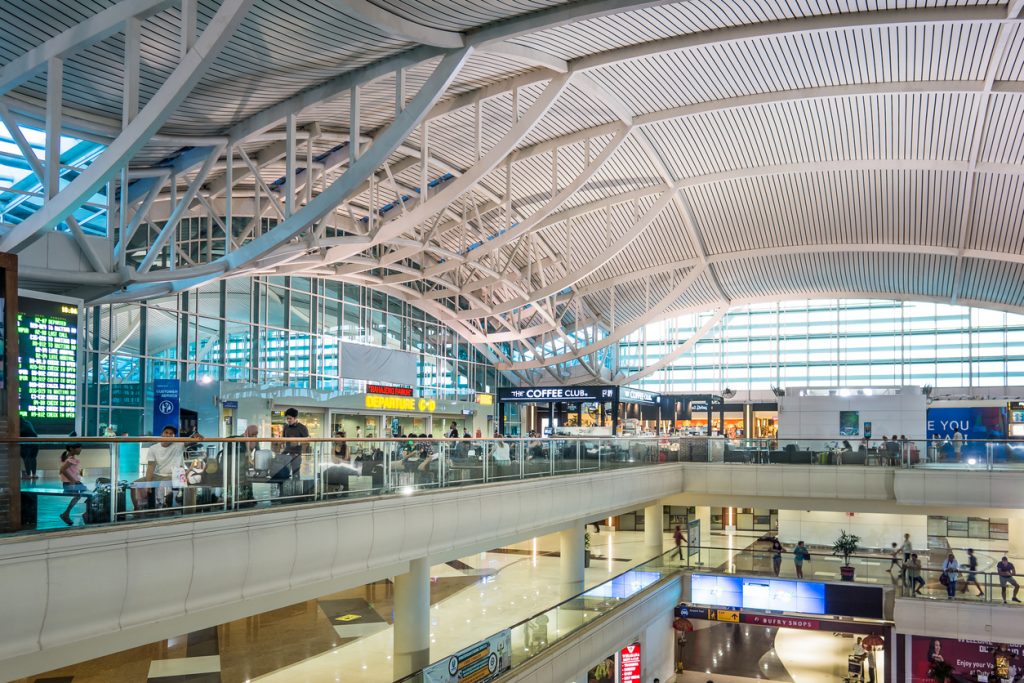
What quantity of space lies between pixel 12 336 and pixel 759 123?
23572 mm

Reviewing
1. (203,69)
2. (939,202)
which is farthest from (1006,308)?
(203,69)

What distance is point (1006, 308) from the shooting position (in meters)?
42.6

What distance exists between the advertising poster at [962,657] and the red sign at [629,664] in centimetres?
760

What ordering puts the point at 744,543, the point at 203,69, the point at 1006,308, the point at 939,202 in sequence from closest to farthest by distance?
the point at 203,69, the point at 939,202, the point at 744,543, the point at 1006,308

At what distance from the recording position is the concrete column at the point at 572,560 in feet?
78.5

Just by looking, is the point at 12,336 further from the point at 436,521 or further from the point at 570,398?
the point at 570,398

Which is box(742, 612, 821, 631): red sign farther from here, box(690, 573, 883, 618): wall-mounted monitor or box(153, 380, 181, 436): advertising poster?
box(153, 380, 181, 436): advertising poster

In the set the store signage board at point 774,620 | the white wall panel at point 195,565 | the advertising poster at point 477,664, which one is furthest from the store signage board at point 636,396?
the white wall panel at point 195,565

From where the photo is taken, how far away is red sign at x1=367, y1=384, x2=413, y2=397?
3878cm

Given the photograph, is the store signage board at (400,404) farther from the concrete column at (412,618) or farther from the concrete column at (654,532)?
the concrete column at (412,618)

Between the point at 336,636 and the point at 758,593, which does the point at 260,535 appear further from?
the point at 758,593

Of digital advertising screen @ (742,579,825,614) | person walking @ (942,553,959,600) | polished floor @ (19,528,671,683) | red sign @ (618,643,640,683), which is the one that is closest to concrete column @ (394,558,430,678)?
polished floor @ (19,528,671,683)

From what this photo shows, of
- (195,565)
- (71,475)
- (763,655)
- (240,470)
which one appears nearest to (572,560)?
(763,655)

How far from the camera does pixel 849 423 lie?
119ft
